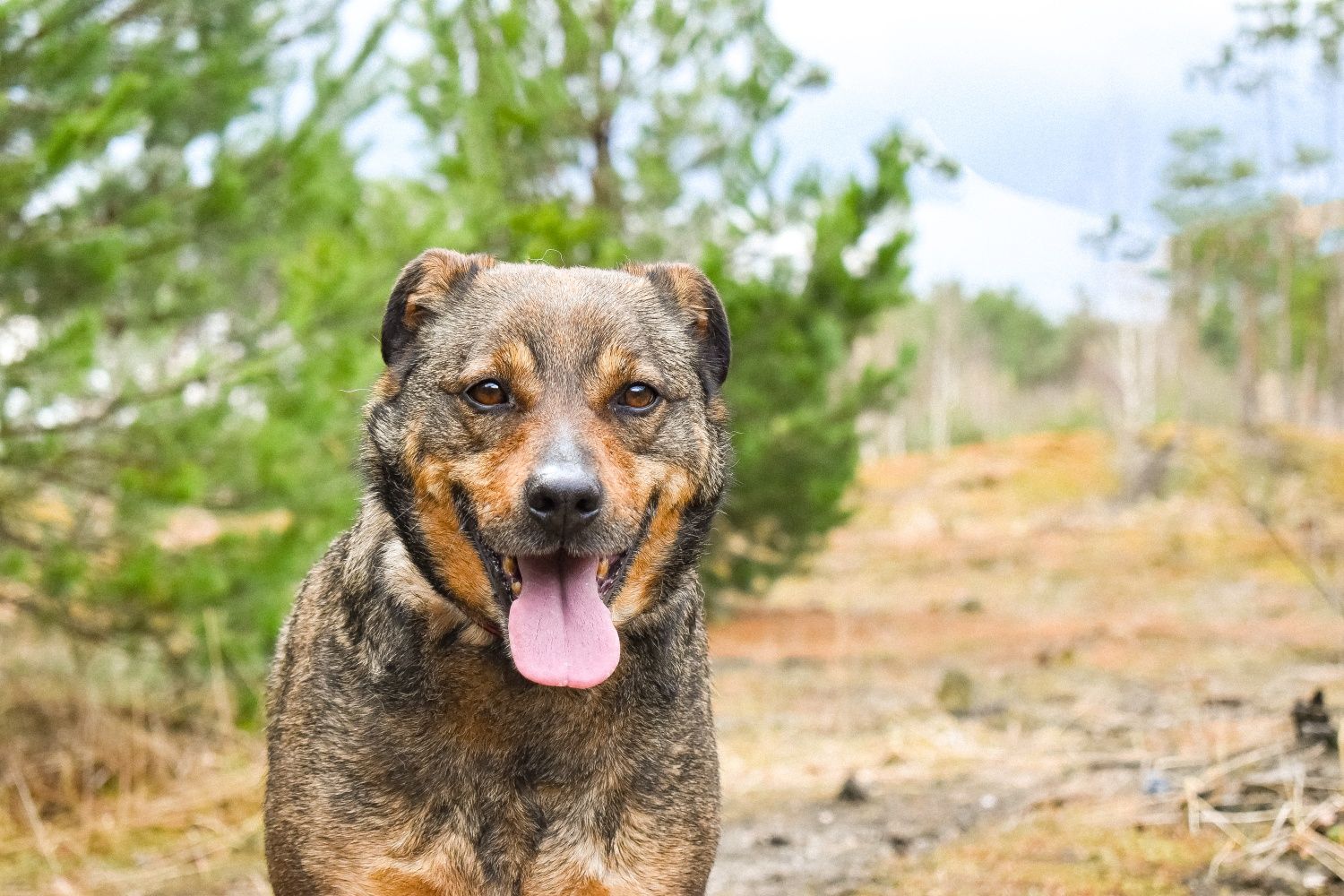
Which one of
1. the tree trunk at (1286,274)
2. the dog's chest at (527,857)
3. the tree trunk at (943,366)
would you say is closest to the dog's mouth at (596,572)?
the dog's chest at (527,857)

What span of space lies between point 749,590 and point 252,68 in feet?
28.0

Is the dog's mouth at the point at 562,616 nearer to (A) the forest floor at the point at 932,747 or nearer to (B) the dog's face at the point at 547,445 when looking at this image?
(B) the dog's face at the point at 547,445

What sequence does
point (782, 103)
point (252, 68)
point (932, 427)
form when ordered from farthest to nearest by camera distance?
point (932, 427) → point (782, 103) → point (252, 68)

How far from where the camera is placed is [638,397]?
3307mm

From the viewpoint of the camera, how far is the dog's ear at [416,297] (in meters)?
3.45

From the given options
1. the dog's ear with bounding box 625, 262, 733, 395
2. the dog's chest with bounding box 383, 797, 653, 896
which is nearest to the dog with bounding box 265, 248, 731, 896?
the dog's chest with bounding box 383, 797, 653, 896

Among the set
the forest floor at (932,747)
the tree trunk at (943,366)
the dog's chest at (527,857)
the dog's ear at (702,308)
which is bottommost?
the tree trunk at (943,366)

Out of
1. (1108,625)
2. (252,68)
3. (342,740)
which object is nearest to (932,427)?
(1108,625)

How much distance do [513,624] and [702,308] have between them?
3.94ft

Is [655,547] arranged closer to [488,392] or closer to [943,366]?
[488,392]

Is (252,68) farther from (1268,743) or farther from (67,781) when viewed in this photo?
(1268,743)

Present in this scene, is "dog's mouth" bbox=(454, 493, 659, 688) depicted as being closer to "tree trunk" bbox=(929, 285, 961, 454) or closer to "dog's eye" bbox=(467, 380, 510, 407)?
"dog's eye" bbox=(467, 380, 510, 407)

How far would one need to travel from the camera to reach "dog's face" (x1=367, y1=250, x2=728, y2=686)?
9.61 feet

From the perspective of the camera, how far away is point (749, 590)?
Result: 14641mm
